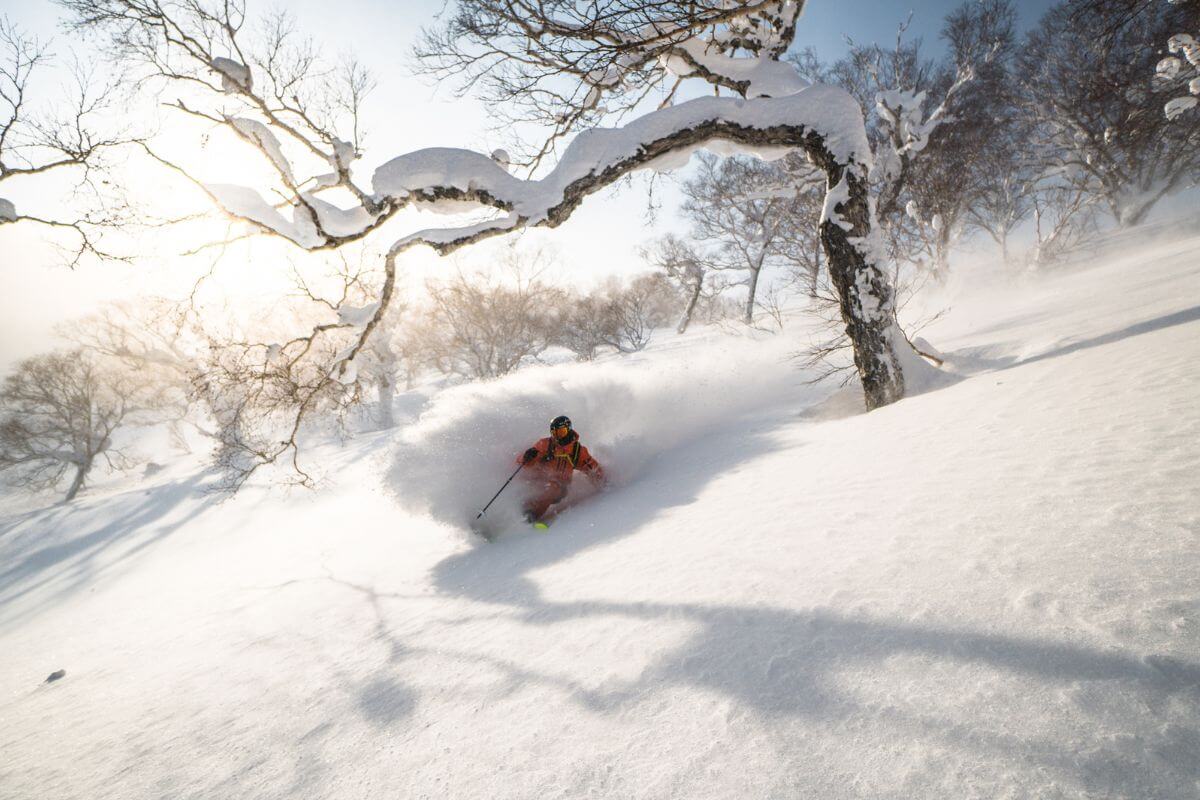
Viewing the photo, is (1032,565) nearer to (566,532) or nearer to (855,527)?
(855,527)

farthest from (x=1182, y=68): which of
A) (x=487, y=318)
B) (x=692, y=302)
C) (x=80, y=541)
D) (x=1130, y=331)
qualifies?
(x=80, y=541)

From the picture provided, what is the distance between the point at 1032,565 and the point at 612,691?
161 centimetres

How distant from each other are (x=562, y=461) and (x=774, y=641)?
4205 mm

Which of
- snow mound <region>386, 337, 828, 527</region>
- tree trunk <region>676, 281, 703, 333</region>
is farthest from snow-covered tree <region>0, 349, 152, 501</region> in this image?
tree trunk <region>676, 281, 703, 333</region>

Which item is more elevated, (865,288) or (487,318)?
(487,318)

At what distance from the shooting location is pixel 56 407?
2355 cm

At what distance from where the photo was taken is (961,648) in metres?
1.31

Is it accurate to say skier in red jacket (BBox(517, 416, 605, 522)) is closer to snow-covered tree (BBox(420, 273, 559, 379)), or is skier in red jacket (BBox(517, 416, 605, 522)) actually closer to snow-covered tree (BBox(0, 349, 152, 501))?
snow-covered tree (BBox(420, 273, 559, 379))

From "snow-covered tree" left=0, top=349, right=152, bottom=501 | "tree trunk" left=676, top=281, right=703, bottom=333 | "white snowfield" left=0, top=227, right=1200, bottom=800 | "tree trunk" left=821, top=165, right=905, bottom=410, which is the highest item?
"snow-covered tree" left=0, top=349, right=152, bottom=501

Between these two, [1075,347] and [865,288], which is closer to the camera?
[1075,347]

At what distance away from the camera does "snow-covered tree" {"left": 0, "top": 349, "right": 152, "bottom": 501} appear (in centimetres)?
2295

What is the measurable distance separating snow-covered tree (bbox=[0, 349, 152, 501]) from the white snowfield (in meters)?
29.3

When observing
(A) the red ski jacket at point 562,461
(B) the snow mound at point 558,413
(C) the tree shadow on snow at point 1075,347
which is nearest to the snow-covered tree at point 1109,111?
(C) the tree shadow on snow at point 1075,347

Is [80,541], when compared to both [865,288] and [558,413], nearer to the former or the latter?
[558,413]
